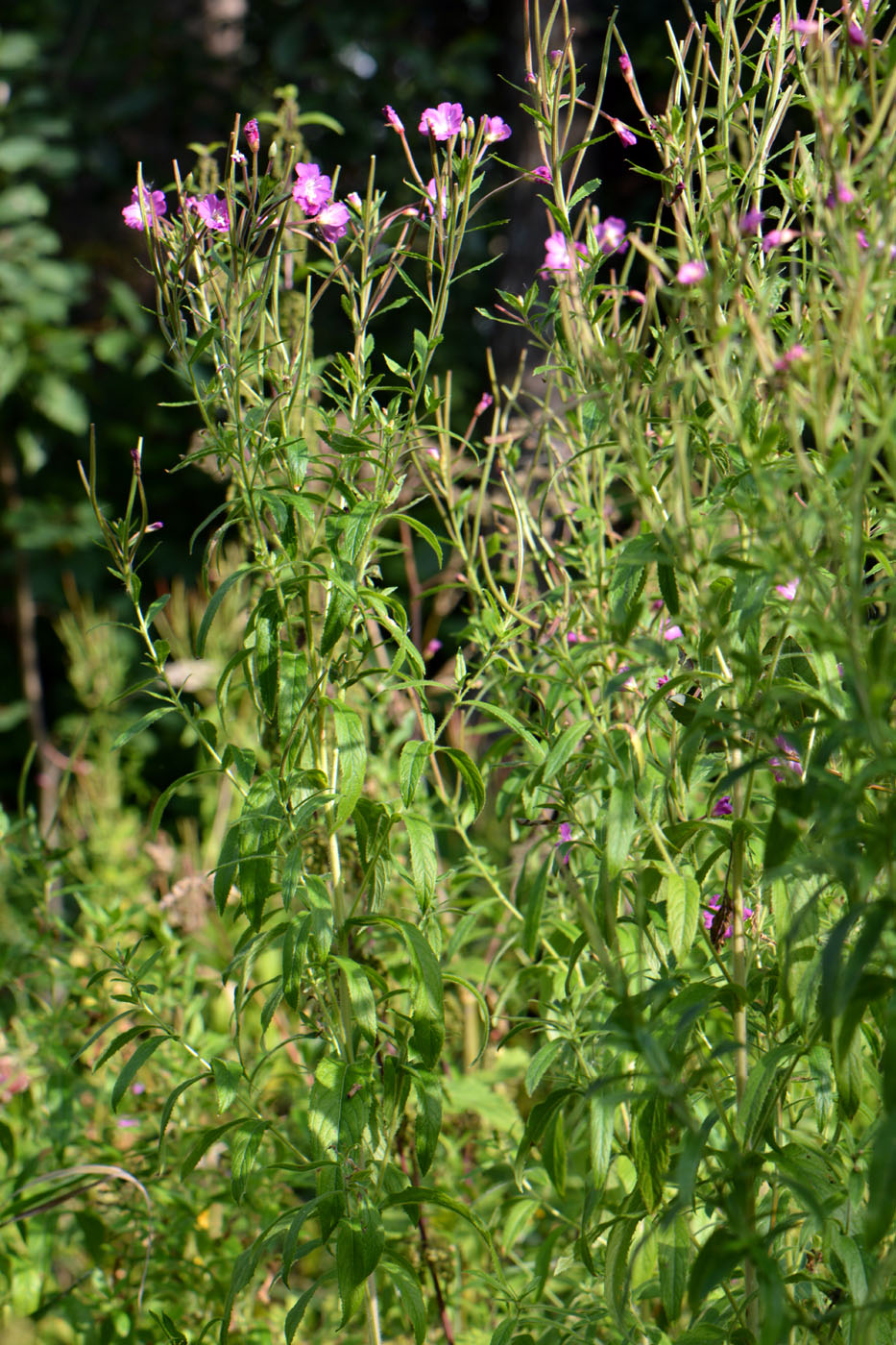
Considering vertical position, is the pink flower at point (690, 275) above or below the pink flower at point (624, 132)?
below

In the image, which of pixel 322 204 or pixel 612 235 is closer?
pixel 612 235

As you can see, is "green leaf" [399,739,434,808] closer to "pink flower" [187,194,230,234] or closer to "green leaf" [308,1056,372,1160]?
"green leaf" [308,1056,372,1160]

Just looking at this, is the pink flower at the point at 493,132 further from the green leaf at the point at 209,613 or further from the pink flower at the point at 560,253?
the green leaf at the point at 209,613

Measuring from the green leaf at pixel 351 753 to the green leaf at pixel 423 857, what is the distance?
0.06 metres

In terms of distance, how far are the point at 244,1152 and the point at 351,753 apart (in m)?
0.38

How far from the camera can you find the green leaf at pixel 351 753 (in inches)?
41.8

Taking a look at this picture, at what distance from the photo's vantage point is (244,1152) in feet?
3.53

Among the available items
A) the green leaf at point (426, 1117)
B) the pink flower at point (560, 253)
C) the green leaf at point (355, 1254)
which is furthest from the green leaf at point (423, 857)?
the pink flower at point (560, 253)

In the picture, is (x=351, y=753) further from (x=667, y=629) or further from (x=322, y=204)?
(x=322, y=204)

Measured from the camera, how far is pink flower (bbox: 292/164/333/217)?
1174 millimetres

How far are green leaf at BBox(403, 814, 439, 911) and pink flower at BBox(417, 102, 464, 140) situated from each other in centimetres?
68

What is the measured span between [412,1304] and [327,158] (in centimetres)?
496

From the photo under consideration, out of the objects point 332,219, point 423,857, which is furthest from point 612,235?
point 423,857

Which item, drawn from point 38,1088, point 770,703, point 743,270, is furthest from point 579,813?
point 38,1088
